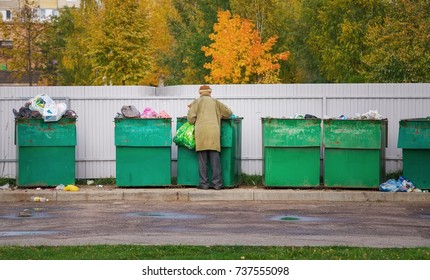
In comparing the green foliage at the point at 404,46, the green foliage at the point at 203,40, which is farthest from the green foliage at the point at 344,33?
the green foliage at the point at 404,46

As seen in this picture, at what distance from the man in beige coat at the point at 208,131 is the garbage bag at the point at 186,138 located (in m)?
0.16

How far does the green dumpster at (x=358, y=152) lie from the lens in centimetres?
1906

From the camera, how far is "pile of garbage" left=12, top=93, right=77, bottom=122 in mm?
19422

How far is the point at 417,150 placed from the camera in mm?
19000

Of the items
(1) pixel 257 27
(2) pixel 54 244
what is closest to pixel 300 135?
(2) pixel 54 244

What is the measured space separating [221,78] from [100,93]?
25839mm

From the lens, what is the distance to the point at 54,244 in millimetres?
12648

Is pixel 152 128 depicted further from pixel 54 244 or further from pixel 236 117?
pixel 54 244

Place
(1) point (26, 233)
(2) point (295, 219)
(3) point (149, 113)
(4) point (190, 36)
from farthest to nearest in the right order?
(4) point (190, 36) → (3) point (149, 113) → (2) point (295, 219) → (1) point (26, 233)

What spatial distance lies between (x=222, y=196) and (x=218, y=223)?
12.0 ft

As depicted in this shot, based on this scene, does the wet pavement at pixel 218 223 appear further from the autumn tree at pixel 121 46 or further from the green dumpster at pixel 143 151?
the autumn tree at pixel 121 46

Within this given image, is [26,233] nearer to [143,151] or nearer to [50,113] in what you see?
[143,151]

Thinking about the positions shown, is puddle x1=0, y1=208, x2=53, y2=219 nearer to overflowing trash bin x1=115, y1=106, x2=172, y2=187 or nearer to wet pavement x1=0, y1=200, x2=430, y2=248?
wet pavement x1=0, y1=200, x2=430, y2=248

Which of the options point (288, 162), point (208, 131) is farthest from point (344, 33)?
point (208, 131)
